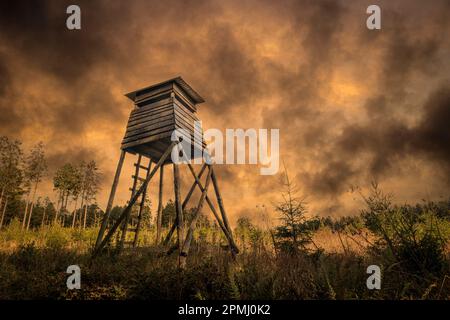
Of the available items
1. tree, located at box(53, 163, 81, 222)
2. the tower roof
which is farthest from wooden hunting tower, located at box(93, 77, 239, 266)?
tree, located at box(53, 163, 81, 222)

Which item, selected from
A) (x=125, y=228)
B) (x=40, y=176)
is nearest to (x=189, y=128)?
(x=125, y=228)

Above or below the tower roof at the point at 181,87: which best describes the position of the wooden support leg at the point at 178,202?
below

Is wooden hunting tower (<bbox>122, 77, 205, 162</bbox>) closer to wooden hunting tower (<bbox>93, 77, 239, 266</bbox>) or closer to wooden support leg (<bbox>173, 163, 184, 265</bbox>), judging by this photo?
wooden hunting tower (<bbox>93, 77, 239, 266</bbox>)

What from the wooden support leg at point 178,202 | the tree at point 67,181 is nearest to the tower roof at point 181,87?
the wooden support leg at point 178,202

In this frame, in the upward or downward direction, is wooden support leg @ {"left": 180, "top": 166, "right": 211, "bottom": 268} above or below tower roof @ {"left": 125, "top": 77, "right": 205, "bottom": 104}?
below

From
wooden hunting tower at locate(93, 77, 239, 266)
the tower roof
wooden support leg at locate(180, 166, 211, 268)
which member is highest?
the tower roof

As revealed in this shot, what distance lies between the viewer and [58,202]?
4041 cm

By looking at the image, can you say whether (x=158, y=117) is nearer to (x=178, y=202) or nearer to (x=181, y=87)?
(x=181, y=87)

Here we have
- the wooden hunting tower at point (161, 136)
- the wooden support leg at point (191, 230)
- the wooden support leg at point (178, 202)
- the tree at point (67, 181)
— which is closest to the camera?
the wooden support leg at point (191, 230)

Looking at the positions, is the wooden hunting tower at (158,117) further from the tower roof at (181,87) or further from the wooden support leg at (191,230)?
the wooden support leg at (191,230)

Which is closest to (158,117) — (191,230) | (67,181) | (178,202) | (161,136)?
(161,136)

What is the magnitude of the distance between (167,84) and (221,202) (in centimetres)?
520
